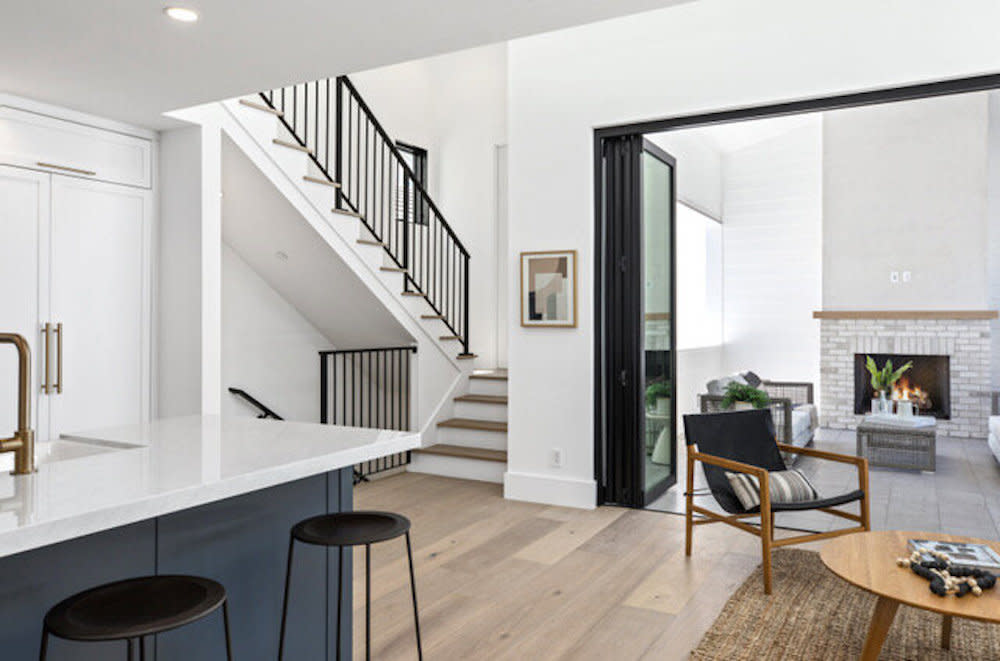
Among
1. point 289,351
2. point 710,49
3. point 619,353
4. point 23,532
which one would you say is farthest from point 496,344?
point 23,532

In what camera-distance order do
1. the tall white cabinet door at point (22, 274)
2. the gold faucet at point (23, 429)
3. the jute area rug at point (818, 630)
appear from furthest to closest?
the tall white cabinet door at point (22, 274) < the jute area rug at point (818, 630) < the gold faucet at point (23, 429)

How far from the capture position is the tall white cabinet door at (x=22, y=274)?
3.42 metres

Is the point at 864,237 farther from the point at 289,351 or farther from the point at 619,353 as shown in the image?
the point at 289,351

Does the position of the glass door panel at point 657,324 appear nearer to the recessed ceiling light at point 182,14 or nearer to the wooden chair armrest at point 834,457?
the wooden chair armrest at point 834,457

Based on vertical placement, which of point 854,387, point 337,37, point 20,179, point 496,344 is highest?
point 337,37

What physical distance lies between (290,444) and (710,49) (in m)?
3.57

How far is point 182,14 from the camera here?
97.0 inches

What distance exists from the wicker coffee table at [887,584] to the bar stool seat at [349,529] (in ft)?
5.31

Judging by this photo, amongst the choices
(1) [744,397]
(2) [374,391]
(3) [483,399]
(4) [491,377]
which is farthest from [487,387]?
(1) [744,397]

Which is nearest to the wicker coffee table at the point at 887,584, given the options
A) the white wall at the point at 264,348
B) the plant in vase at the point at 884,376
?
the white wall at the point at 264,348

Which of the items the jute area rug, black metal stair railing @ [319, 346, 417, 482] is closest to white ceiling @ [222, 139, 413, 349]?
black metal stair railing @ [319, 346, 417, 482]

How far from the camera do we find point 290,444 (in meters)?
2.20

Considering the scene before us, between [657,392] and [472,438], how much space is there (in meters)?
1.71

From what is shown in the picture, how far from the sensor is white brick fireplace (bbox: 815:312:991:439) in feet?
24.5
